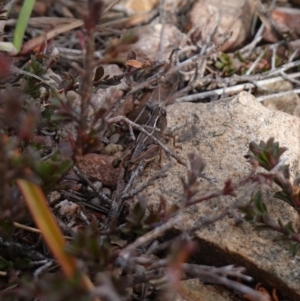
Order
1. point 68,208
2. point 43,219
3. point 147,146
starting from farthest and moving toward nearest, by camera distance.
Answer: point 147,146, point 68,208, point 43,219

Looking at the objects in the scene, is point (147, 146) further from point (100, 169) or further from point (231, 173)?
point (231, 173)

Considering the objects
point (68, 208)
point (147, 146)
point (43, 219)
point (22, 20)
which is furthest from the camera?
point (22, 20)

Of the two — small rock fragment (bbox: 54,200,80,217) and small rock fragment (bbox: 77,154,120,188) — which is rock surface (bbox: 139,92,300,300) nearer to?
small rock fragment (bbox: 77,154,120,188)

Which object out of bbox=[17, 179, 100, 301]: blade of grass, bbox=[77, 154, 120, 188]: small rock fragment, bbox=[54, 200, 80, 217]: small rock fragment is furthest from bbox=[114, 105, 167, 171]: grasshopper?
bbox=[17, 179, 100, 301]: blade of grass

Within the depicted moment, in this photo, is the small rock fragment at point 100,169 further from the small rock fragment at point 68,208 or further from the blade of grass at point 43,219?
the blade of grass at point 43,219

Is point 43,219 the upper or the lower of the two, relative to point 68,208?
upper

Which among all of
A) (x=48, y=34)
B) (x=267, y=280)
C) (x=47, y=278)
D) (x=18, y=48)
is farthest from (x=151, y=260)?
(x=48, y=34)

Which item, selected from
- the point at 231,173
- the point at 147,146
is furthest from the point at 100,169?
the point at 231,173
